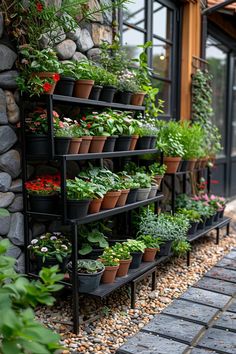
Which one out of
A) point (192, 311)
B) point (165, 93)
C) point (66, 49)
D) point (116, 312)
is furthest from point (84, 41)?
point (192, 311)

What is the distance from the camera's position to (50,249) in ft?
8.74

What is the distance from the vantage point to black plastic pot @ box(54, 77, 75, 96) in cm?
255

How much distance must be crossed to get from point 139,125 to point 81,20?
2.95 feet

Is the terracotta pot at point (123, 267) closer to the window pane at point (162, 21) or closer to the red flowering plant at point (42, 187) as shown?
the red flowering plant at point (42, 187)

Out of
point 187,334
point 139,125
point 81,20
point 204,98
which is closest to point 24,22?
point 81,20

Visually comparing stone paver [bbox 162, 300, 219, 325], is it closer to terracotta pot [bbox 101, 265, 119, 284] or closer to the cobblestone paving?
the cobblestone paving

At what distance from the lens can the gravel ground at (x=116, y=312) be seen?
230cm

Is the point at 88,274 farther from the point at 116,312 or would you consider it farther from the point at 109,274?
the point at 116,312

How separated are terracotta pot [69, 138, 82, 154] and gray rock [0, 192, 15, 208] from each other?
0.48m

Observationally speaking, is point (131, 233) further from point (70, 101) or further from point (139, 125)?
point (70, 101)

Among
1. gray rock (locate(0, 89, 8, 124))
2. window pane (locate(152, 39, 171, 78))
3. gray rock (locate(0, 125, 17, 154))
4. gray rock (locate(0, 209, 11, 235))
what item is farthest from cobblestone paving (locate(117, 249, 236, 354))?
window pane (locate(152, 39, 171, 78))

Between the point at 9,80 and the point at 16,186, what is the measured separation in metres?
0.68

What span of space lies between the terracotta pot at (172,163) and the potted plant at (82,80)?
1353mm

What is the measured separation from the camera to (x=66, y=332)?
7.84ft
